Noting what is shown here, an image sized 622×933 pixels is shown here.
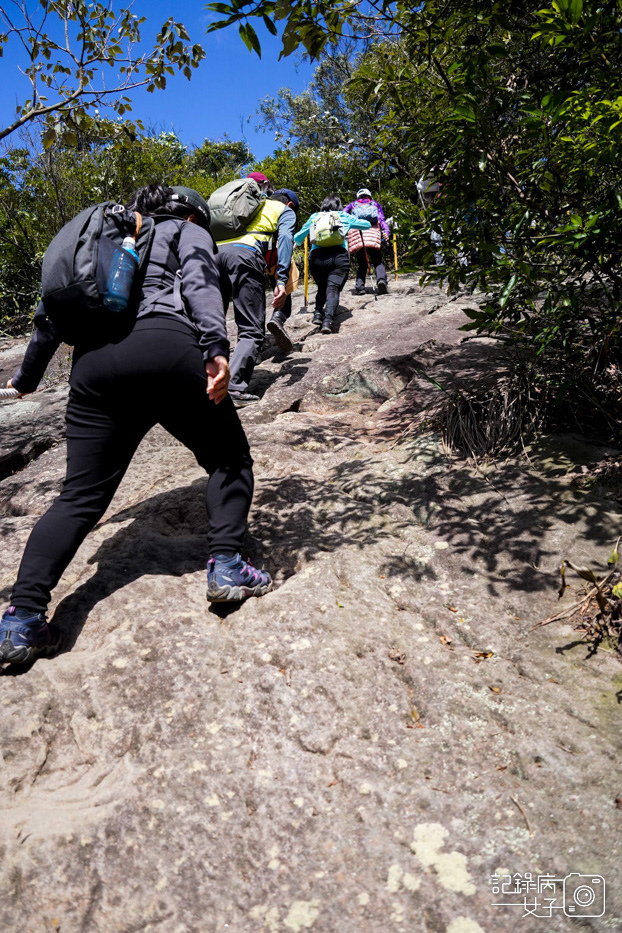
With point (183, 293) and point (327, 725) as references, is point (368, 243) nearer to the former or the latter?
point (183, 293)

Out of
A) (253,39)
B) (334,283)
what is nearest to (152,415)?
(253,39)

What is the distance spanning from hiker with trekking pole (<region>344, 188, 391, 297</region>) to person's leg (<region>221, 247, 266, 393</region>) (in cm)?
397

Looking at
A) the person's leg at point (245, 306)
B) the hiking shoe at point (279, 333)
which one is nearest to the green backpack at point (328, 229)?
the hiking shoe at point (279, 333)

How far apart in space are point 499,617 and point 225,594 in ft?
3.73

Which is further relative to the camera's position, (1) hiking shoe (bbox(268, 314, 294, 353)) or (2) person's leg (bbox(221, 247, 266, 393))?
(1) hiking shoe (bbox(268, 314, 294, 353))

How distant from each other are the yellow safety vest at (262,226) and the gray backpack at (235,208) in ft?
0.13

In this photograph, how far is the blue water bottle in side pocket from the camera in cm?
230

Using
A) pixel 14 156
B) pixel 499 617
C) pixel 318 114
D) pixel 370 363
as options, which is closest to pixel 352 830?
pixel 499 617

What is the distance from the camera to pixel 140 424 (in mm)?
2547

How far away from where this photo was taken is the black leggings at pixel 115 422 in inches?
93.0

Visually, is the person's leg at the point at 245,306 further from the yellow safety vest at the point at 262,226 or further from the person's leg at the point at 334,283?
the person's leg at the point at 334,283

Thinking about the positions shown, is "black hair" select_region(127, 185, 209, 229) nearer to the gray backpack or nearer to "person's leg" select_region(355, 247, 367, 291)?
the gray backpack

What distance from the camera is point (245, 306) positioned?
207 inches

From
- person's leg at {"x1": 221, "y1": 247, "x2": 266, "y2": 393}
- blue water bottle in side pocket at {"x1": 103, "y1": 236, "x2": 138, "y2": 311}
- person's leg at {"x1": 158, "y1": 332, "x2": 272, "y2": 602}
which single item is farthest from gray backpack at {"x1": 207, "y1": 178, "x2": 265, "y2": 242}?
person's leg at {"x1": 158, "y1": 332, "x2": 272, "y2": 602}
